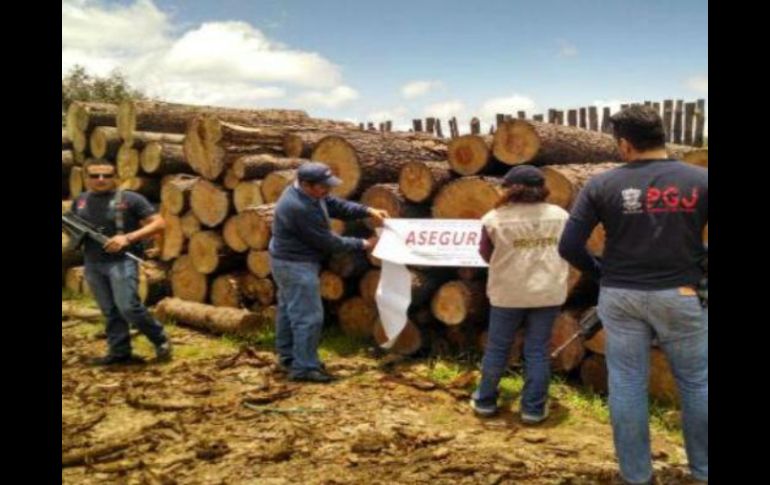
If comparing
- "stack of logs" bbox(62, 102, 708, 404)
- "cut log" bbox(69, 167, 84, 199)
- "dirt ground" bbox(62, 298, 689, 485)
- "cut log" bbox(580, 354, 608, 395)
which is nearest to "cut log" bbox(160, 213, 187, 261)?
"stack of logs" bbox(62, 102, 708, 404)

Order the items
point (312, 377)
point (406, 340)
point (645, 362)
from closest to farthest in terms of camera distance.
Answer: point (645, 362) < point (312, 377) < point (406, 340)

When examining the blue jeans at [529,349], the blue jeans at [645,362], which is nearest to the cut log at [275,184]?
the blue jeans at [529,349]

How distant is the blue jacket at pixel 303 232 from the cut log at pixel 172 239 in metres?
2.92

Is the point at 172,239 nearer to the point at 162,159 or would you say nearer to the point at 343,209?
the point at 162,159

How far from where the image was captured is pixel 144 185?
9.88m

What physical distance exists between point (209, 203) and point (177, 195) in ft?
2.13

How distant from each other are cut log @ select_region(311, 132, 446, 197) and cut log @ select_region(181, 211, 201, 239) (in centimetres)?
190

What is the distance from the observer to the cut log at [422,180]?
21.1 ft

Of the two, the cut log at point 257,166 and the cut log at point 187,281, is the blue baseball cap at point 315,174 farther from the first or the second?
the cut log at point 187,281

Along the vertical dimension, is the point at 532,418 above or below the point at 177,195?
below

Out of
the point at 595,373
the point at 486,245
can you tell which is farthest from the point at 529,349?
the point at 595,373

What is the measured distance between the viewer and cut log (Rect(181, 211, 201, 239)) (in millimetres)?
8344
